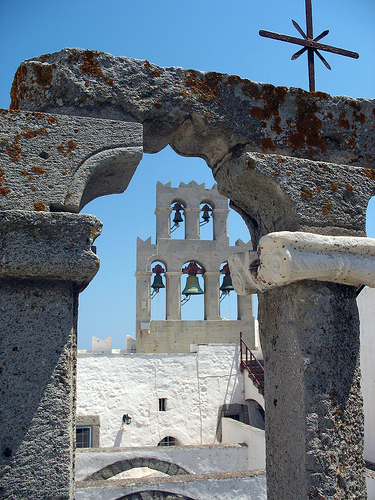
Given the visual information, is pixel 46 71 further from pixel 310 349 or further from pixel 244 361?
pixel 244 361

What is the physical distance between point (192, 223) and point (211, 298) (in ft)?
7.35

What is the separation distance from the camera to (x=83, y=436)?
1154 centimetres

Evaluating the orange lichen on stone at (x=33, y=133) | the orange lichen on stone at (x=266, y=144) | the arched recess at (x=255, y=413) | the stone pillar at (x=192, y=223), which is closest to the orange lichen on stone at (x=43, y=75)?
the orange lichen on stone at (x=33, y=133)

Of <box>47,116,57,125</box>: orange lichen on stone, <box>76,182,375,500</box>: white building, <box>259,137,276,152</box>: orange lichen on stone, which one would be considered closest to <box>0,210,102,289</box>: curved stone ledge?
<box>47,116,57,125</box>: orange lichen on stone

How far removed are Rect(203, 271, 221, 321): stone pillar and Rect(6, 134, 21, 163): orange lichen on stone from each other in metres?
10.7

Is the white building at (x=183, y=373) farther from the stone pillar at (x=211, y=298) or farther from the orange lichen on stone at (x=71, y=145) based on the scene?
the orange lichen on stone at (x=71, y=145)

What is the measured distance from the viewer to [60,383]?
2.19 meters

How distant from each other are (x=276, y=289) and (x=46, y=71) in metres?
1.75

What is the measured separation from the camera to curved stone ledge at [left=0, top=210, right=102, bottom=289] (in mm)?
2209

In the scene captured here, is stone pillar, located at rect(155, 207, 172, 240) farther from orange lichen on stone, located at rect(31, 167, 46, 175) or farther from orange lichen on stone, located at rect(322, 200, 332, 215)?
orange lichen on stone, located at rect(31, 167, 46, 175)

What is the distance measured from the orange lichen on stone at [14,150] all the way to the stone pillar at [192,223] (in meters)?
11.1

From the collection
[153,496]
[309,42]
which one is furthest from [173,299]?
[309,42]

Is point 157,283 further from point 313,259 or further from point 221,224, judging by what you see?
point 313,259

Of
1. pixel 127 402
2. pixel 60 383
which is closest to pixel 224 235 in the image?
pixel 127 402
